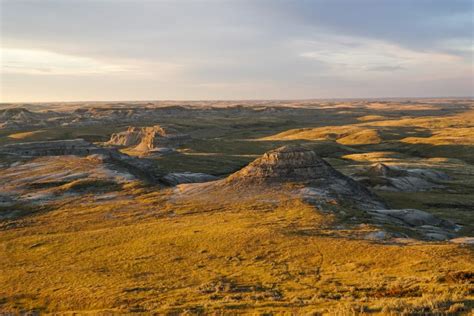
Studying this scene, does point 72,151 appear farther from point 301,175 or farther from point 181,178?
point 301,175

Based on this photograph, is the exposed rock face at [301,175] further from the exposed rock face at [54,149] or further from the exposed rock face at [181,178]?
the exposed rock face at [54,149]

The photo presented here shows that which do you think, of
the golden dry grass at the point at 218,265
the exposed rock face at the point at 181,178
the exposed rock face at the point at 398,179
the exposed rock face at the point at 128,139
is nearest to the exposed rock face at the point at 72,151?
the exposed rock face at the point at 181,178

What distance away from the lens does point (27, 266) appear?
145 feet

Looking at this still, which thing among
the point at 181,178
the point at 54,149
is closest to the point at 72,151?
the point at 54,149

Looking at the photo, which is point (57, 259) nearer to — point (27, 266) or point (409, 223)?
point (27, 266)

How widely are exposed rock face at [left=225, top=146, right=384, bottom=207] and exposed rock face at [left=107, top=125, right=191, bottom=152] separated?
88.7 metres

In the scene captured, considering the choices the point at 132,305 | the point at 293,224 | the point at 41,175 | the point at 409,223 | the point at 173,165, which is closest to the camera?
the point at 132,305

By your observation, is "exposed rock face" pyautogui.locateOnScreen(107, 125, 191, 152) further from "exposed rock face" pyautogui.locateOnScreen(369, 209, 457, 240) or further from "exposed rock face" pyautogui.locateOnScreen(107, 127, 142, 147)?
"exposed rock face" pyautogui.locateOnScreen(369, 209, 457, 240)

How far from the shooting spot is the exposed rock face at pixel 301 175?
7088cm

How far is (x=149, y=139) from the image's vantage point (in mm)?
165500

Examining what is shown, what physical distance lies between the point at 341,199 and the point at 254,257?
27111 millimetres

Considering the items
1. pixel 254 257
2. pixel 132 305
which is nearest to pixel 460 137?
pixel 254 257

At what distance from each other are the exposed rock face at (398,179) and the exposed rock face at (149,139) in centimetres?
7749

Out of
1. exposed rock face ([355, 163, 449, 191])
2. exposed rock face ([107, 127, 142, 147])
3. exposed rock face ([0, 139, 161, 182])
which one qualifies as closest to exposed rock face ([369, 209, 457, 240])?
exposed rock face ([355, 163, 449, 191])
